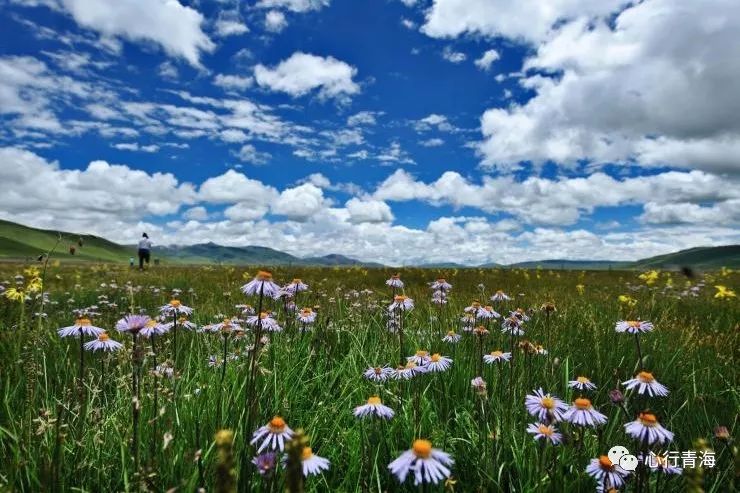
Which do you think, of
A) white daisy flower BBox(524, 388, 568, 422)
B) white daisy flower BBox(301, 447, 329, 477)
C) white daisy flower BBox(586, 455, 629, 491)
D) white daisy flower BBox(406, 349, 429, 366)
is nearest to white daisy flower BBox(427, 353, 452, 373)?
white daisy flower BBox(406, 349, 429, 366)

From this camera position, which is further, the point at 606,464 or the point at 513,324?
the point at 513,324

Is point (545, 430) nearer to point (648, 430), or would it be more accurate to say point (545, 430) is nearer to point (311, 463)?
point (648, 430)

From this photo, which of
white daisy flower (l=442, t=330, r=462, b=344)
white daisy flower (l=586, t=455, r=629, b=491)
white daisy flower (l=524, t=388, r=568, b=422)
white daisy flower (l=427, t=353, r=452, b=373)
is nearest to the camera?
white daisy flower (l=586, t=455, r=629, b=491)

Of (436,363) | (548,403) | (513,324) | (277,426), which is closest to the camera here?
(277,426)

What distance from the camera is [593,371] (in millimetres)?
5145

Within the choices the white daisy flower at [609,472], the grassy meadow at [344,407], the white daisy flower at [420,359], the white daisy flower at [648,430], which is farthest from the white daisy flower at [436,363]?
the white daisy flower at [648,430]

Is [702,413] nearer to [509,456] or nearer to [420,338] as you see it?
[509,456]

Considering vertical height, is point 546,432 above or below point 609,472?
above

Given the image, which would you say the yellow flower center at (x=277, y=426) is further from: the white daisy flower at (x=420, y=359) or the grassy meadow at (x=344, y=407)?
the white daisy flower at (x=420, y=359)

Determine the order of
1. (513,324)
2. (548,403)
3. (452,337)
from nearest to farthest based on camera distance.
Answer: (548,403), (513,324), (452,337)

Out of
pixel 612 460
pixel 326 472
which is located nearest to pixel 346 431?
pixel 326 472

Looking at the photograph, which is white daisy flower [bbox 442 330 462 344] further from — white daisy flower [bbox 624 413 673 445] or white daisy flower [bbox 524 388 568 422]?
white daisy flower [bbox 624 413 673 445]

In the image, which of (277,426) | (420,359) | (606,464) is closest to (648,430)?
(606,464)

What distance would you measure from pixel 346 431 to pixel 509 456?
113 centimetres
